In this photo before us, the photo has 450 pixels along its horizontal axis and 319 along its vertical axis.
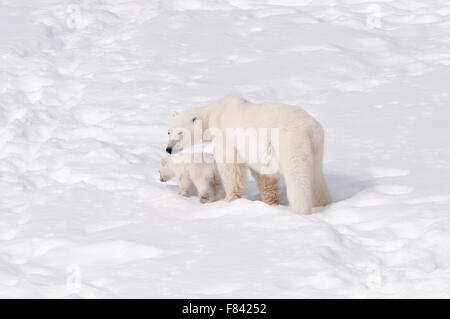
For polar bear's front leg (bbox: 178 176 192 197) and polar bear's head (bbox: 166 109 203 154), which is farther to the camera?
polar bear's front leg (bbox: 178 176 192 197)

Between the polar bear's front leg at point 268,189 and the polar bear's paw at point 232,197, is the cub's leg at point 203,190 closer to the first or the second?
the polar bear's paw at point 232,197

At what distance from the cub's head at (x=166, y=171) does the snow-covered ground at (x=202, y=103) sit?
198 millimetres

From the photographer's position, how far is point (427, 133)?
877 centimetres

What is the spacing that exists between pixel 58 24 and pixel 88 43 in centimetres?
102

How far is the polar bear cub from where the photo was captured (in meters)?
7.36

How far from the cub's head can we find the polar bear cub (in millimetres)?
27

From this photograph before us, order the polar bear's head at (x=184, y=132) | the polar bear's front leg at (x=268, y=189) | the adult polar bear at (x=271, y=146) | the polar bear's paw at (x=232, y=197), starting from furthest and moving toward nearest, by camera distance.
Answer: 1. the polar bear's head at (x=184, y=132)
2. the polar bear's paw at (x=232, y=197)
3. the polar bear's front leg at (x=268, y=189)
4. the adult polar bear at (x=271, y=146)

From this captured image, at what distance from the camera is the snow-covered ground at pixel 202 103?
17.6 feet

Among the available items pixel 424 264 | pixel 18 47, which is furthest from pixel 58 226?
pixel 18 47

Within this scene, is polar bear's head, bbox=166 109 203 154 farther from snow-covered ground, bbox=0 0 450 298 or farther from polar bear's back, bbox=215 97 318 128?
snow-covered ground, bbox=0 0 450 298

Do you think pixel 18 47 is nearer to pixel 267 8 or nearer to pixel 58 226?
pixel 267 8

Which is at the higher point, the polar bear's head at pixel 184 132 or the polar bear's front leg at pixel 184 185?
the polar bear's head at pixel 184 132

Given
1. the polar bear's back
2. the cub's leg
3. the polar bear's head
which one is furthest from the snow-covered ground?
the polar bear's back

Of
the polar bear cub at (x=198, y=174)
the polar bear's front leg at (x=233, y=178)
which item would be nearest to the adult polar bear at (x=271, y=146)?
the polar bear's front leg at (x=233, y=178)
